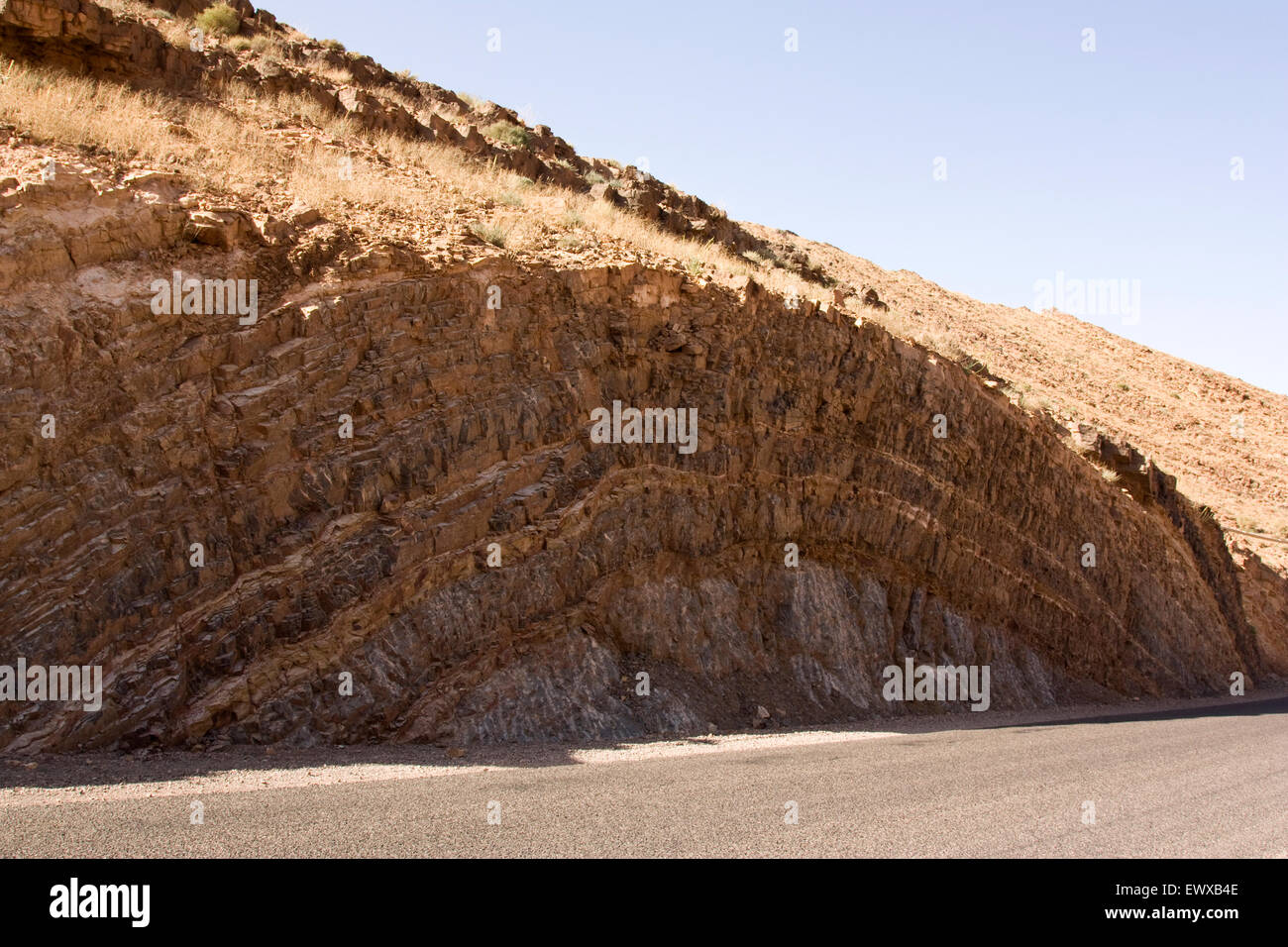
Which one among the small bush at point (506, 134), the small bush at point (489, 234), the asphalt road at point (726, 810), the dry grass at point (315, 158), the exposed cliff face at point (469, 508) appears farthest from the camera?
the small bush at point (506, 134)

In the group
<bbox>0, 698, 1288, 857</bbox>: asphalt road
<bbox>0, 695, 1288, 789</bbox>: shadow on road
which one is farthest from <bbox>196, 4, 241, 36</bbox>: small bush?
<bbox>0, 698, 1288, 857</bbox>: asphalt road

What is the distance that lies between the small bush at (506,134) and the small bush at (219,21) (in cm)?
644

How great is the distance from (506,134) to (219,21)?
7260mm

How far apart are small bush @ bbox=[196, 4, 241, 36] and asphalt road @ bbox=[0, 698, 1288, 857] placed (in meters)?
19.6

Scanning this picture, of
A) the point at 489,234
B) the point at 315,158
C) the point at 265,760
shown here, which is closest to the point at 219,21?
the point at 315,158

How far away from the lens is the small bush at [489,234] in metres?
14.6

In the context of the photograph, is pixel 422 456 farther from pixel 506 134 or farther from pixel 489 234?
pixel 506 134

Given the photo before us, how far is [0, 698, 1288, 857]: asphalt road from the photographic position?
605cm

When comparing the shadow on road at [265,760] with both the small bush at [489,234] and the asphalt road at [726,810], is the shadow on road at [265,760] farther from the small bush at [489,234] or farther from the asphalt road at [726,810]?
the small bush at [489,234]

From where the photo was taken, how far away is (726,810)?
723 cm

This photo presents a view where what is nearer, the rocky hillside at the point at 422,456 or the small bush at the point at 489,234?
the rocky hillside at the point at 422,456

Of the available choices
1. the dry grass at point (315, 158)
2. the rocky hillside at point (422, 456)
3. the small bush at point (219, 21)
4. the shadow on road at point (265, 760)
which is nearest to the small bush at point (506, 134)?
the rocky hillside at point (422, 456)
